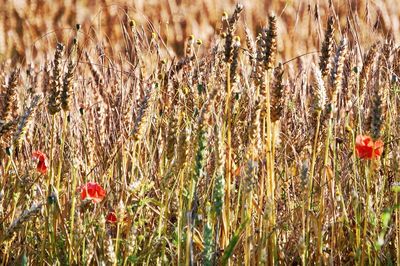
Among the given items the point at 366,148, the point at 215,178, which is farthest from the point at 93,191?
the point at 366,148

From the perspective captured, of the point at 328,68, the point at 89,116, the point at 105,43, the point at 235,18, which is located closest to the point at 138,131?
the point at 235,18

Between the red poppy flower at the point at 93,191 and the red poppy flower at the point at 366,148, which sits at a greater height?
the red poppy flower at the point at 366,148

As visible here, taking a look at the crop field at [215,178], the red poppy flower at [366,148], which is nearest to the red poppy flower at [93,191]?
the crop field at [215,178]

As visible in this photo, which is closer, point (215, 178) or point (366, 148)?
point (215, 178)

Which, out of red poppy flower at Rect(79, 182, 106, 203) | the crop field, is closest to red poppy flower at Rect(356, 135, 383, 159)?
the crop field

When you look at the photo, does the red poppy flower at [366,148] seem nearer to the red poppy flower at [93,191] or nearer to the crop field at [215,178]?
the crop field at [215,178]

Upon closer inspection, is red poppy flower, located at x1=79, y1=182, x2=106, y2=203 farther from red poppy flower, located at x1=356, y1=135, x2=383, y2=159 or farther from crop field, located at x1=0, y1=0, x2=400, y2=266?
red poppy flower, located at x1=356, y1=135, x2=383, y2=159

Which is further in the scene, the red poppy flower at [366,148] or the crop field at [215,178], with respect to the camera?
the red poppy flower at [366,148]

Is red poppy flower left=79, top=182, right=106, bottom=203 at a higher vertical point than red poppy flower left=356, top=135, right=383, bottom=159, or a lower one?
lower

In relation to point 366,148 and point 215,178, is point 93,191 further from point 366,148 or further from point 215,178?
point 366,148

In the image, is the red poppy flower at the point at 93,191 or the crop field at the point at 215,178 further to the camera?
the red poppy flower at the point at 93,191

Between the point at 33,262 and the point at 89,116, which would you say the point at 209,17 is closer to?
the point at 89,116

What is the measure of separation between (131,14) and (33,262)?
2649 mm

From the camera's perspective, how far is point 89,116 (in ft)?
10.3
